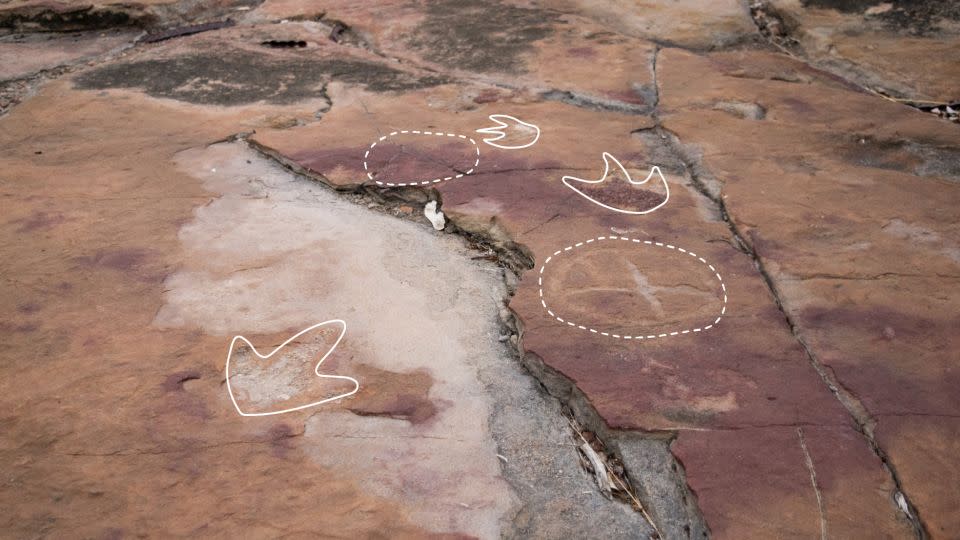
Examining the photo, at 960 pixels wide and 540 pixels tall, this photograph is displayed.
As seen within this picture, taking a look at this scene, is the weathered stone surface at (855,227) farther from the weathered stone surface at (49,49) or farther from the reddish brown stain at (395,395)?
the weathered stone surface at (49,49)

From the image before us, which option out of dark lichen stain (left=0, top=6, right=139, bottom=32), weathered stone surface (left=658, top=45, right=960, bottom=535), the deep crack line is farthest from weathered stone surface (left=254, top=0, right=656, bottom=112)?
the deep crack line

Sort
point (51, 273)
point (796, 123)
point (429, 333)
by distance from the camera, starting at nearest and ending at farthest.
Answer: point (429, 333), point (51, 273), point (796, 123)

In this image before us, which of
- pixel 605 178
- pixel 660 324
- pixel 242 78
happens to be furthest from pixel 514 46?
pixel 660 324

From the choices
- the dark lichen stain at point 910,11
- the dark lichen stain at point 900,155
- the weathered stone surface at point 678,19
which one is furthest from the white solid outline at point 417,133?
the dark lichen stain at point 910,11

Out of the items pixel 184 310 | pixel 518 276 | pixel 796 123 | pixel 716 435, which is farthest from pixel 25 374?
pixel 796 123

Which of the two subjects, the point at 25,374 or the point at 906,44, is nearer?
the point at 25,374

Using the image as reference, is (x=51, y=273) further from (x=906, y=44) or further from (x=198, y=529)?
(x=906, y=44)
